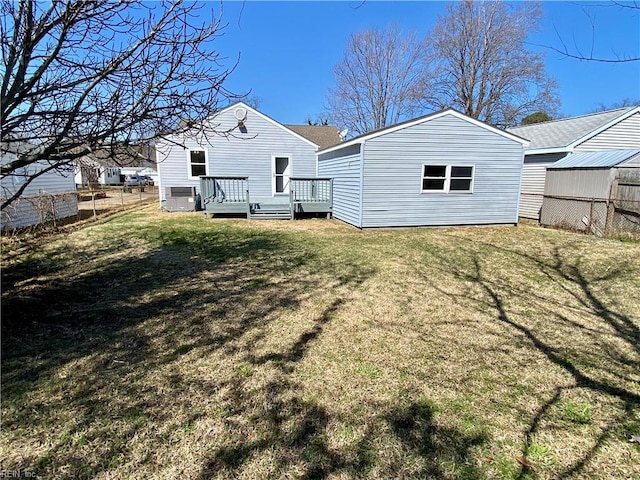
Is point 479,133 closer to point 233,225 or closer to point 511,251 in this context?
point 511,251

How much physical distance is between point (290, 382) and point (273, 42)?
14.0 feet

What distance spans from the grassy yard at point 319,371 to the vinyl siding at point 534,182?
24.4ft

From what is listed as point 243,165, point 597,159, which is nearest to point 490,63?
point 597,159

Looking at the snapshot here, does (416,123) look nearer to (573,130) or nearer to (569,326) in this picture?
(573,130)

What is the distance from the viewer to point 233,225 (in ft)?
35.6

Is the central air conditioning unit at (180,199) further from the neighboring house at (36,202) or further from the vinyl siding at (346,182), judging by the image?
the vinyl siding at (346,182)

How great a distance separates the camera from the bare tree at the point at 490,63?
2327 cm

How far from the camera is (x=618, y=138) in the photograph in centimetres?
1246

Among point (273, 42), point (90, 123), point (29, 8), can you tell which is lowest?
point (90, 123)

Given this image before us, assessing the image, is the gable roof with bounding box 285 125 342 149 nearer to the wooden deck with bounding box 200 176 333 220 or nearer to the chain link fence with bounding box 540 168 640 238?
the wooden deck with bounding box 200 176 333 220

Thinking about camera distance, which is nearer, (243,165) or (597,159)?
(597,159)

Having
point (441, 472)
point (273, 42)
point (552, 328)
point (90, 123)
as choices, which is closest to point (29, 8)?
point (90, 123)

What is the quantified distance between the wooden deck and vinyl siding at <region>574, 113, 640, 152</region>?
9.06m

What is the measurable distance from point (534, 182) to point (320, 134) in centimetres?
1257
